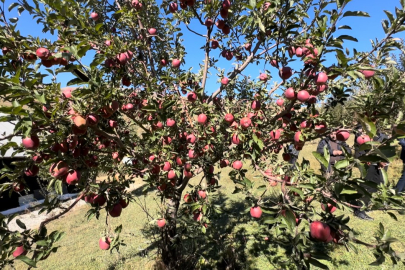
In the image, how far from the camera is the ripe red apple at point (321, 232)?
5.10 ft

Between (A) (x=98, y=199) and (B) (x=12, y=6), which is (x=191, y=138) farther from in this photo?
(B) (x=12, y=6)

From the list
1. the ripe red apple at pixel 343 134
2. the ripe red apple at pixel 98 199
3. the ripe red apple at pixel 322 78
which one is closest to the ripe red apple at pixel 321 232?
the ripe red apple at pixel 343 134

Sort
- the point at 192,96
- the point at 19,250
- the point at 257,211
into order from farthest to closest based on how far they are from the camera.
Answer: the point at 192,96
the point at 257,211
the point at 19,250

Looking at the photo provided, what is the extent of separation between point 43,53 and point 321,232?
92.8 inches

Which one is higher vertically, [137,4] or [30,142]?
[137,4]

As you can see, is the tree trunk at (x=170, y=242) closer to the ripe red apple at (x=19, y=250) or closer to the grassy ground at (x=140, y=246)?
the grassy ground at (x=140, y=246)

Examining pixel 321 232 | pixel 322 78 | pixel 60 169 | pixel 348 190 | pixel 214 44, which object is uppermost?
pixel 214 44

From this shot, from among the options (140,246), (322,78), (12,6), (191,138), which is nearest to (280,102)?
(322,78)

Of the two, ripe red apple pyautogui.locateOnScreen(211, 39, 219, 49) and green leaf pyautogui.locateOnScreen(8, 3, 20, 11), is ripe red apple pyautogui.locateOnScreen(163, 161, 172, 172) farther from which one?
green leaf pyautogui.locateOnScreen(8, 3, 20, 11)

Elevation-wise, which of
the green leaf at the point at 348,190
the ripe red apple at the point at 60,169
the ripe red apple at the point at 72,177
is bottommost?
the green leaf at the point at 348,190

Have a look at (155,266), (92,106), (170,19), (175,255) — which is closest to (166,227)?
(175,255)

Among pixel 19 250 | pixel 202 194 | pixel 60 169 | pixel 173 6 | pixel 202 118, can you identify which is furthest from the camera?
pixel 173 6

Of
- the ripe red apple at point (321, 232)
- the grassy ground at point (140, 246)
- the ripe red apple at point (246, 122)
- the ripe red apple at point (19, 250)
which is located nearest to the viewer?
the ripe red apple at point (321, 232)

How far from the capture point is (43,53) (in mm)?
1762
